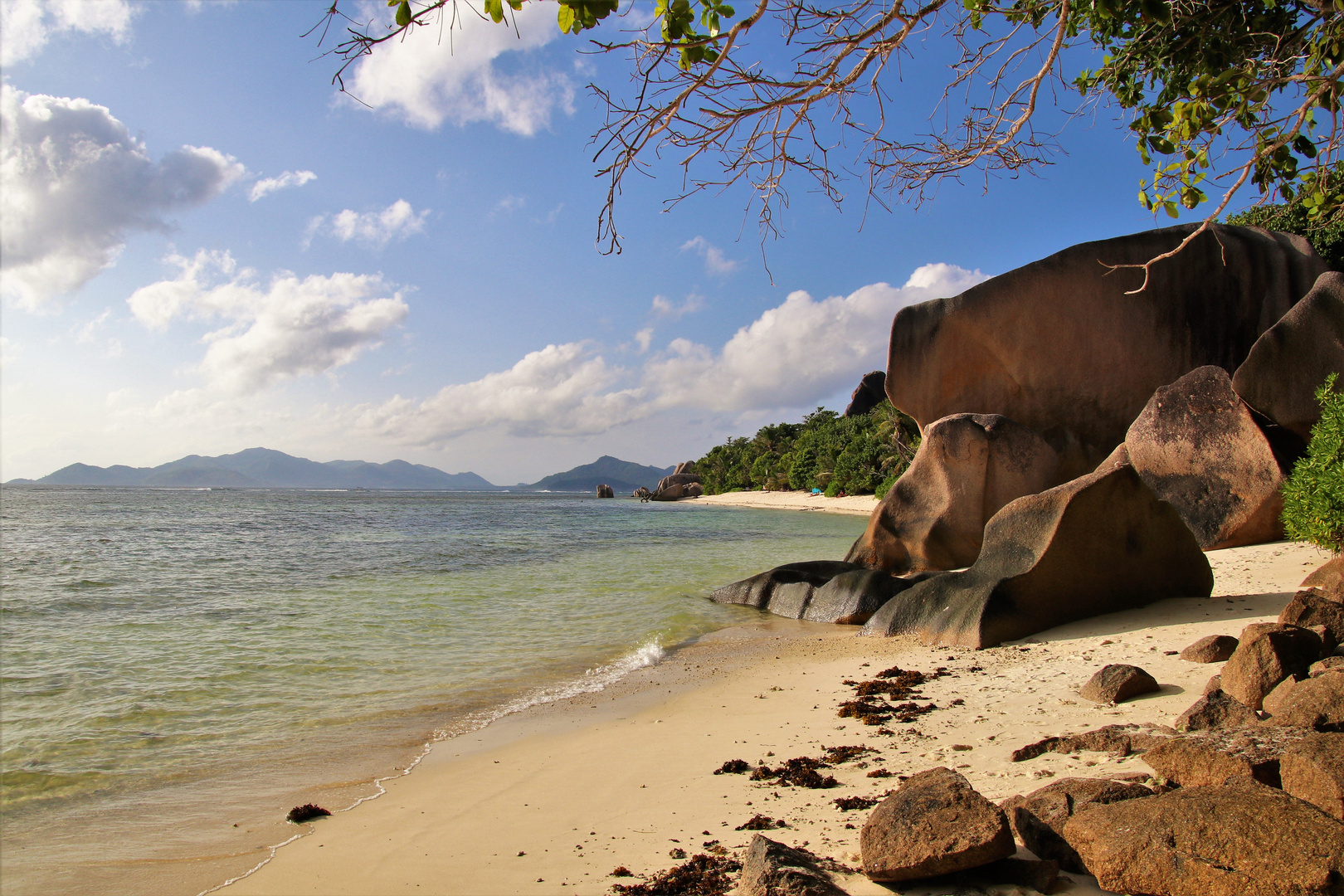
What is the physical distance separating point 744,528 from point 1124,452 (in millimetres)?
21290

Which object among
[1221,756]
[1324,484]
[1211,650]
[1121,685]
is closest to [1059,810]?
[1221,756]

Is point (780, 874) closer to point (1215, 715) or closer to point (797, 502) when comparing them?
point (1215, 715)

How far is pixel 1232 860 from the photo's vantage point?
6.59 feet

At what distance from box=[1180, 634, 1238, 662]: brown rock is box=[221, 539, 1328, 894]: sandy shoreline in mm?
101

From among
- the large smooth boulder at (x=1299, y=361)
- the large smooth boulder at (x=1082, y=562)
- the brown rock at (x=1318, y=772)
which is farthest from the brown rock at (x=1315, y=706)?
the large smooth boulder at (x=1299, y=361)

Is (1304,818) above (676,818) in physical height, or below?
above

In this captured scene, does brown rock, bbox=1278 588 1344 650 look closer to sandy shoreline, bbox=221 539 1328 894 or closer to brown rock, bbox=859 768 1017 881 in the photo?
sandy shoreline, bbox=221 539 1328 894

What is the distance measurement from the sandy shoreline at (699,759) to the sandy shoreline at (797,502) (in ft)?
96.8

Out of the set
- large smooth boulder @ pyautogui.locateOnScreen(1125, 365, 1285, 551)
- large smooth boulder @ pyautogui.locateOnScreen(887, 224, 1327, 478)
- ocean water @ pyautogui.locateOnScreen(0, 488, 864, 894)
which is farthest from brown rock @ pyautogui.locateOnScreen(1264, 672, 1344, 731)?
large smooth boulder @ pyautogui.locateOnScreen(887, 224, 1327, 478)

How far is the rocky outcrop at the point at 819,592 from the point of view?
958cm

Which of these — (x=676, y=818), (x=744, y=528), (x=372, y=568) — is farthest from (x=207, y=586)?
(x=744, y=528)

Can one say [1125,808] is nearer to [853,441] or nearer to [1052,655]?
[1052,655]

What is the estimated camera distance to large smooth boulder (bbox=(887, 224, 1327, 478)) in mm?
11930

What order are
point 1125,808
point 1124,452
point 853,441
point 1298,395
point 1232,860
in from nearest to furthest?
point 1232,860 < point 1125,808 < point 1298,395 < point 1124,452 < point 853,441
